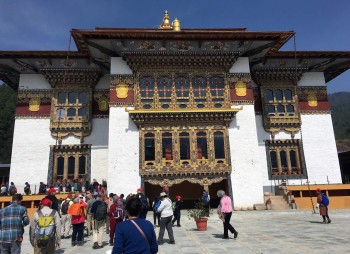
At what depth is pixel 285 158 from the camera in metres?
21.9

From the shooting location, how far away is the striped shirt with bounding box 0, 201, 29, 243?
17.2 feet

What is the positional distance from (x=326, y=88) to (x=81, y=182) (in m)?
20.1

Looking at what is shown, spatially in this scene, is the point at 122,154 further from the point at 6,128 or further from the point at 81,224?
the point at 6,128

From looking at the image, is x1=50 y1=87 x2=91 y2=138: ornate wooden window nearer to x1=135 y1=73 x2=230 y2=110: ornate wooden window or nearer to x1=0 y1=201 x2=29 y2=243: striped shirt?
x1=135 y1=73 x2=230 y2=110: ornate wooden window

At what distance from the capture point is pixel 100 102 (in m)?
22.1

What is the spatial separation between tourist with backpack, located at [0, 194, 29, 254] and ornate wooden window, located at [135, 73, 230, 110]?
1411 centimetres

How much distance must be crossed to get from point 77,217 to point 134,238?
19.6ft

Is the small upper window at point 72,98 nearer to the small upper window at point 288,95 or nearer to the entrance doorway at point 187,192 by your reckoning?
the entrance doorway at point 187,192

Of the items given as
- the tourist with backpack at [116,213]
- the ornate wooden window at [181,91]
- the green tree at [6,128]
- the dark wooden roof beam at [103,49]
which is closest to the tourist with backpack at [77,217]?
the tourist with backpack at [116,213]

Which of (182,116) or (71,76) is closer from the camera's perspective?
(182,116)

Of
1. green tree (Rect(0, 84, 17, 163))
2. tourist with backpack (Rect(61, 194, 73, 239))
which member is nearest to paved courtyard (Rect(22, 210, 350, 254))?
tourist with backpack (Rect(61, 194, 73, 239))

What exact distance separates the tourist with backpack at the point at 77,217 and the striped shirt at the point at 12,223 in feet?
9.77

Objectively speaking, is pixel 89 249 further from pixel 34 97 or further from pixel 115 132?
pixel 34 97

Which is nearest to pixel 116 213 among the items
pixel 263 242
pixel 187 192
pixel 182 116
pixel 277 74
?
pixel 263 242
